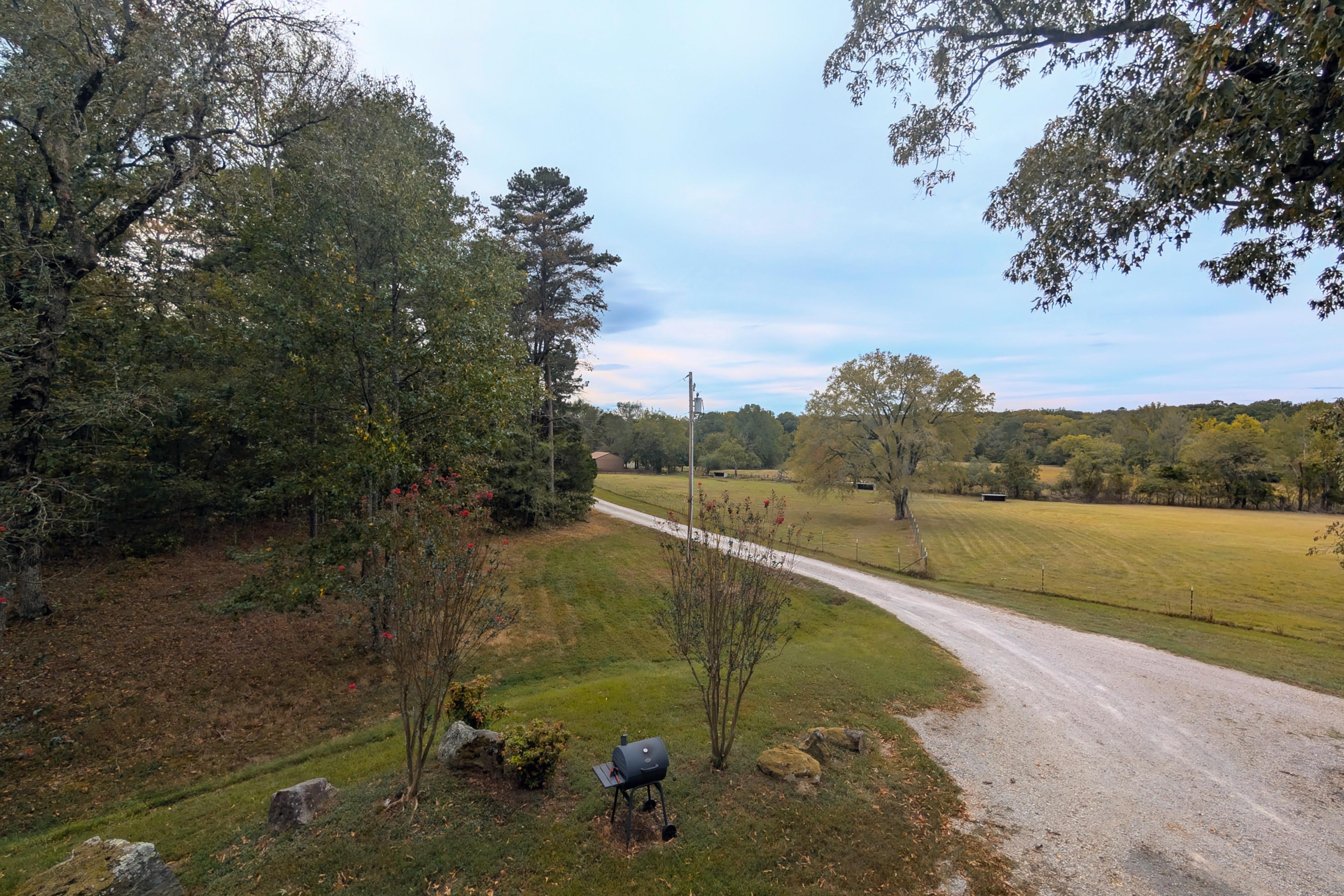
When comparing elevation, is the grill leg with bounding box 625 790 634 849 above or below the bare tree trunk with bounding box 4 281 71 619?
below

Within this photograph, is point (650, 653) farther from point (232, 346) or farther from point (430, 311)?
point (232, 346)

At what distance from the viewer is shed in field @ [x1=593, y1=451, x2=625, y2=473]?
230ft

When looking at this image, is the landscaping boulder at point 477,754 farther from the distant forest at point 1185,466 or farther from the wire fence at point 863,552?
the distant forest at point 1185,466

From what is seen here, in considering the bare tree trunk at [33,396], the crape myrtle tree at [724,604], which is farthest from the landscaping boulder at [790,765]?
the bare tree trunk at [33,396]

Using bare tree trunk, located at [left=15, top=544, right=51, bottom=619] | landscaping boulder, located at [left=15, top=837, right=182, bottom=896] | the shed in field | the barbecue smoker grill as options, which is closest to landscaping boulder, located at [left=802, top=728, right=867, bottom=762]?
the barbecue smoker grill

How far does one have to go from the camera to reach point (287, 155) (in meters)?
9.70

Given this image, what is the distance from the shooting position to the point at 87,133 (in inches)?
308

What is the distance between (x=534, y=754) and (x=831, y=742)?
13.1ft

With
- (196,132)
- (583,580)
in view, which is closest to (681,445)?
(583,580)

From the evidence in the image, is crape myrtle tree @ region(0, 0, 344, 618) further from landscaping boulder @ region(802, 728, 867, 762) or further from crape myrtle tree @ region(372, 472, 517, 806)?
landscaping boulder @ region(802, 728, 867, 762)

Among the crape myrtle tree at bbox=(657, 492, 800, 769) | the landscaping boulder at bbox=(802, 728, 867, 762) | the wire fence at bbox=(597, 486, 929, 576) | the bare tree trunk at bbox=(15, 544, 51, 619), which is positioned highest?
the crape myrtle tree at bbox=(657, 492, 800, 769)

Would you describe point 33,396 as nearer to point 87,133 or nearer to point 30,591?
point 87,133

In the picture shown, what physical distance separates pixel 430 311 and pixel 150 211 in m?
5.70

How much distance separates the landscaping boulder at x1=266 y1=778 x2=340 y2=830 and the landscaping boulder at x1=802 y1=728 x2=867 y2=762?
5371 millimetres
